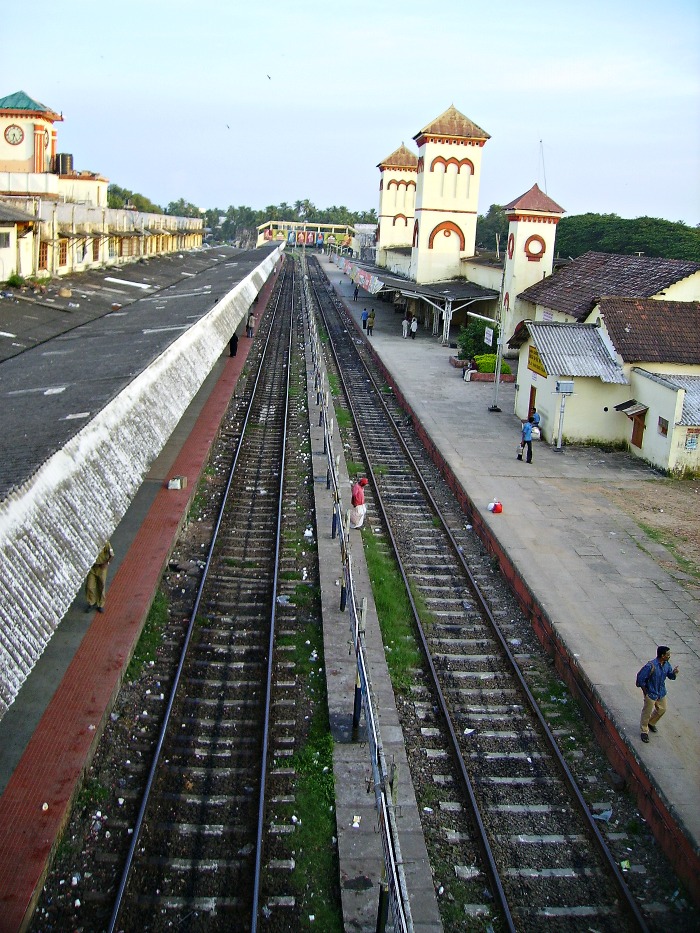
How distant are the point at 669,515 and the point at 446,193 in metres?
29.7

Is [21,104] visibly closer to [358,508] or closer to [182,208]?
[358,508]

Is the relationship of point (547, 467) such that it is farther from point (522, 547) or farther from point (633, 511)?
point (522, 547)

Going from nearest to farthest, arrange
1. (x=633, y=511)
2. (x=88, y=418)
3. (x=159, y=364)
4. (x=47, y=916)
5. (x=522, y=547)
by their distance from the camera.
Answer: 1. (x=47, y=916)
2. (x=88, y=418)
3. (x=522, y=547)
4. (x=159, y=364)
5. (x=633, y=511)

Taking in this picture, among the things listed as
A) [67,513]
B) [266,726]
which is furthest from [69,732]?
[67,513]

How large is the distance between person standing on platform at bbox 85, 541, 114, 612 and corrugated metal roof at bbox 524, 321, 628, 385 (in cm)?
1250

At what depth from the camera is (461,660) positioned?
36.3 feet

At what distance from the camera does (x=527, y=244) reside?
31312 mm

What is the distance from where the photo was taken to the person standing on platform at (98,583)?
10.8 m

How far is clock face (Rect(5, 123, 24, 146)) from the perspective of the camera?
4647 centimetres

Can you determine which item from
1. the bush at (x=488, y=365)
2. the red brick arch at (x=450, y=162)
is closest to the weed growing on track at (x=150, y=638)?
the bush at (x=488, y=365)

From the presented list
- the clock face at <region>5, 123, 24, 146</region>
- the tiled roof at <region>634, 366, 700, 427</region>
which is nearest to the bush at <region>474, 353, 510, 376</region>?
the tiled roof at <region>634, 366, 700, 427</region>

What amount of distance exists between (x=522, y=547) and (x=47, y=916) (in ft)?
30.6

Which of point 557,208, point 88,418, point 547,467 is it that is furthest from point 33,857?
point 557,208

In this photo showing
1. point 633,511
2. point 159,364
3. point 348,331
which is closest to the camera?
point 159,364
